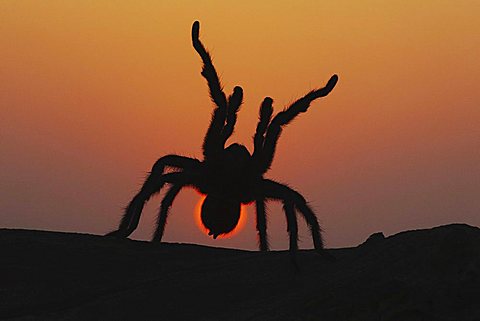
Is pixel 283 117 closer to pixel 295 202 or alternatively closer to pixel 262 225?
pixel 295 202

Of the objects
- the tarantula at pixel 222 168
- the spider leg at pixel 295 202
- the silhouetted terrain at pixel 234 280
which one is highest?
the tarantula at pixel 222 168

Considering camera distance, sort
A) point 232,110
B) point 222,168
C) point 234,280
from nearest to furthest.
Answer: point 234,280
point 222,168
point 232,110

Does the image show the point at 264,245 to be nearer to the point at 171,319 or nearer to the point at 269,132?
the point at 269,132

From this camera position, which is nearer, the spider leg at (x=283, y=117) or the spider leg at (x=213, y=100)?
the spider leg at (x=283, y=117)

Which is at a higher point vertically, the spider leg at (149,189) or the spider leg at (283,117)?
the spider leg at (283,117)

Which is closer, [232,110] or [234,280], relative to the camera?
[234,280]

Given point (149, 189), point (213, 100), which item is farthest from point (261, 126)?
point (149, 189)

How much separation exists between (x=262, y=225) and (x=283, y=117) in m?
2.58

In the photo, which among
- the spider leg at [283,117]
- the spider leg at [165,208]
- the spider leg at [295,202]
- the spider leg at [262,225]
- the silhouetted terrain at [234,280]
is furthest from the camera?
the spider leg at [262,225]

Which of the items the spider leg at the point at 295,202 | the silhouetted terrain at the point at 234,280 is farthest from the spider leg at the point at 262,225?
the spider leg at the point at 295,202

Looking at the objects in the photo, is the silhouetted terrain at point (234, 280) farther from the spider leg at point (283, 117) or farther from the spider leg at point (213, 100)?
the spider leg at point (213, 100)

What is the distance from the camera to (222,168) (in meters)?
13.3

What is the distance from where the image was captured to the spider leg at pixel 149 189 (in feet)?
43.7

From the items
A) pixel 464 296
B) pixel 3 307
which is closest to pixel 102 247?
pixel 3 307
